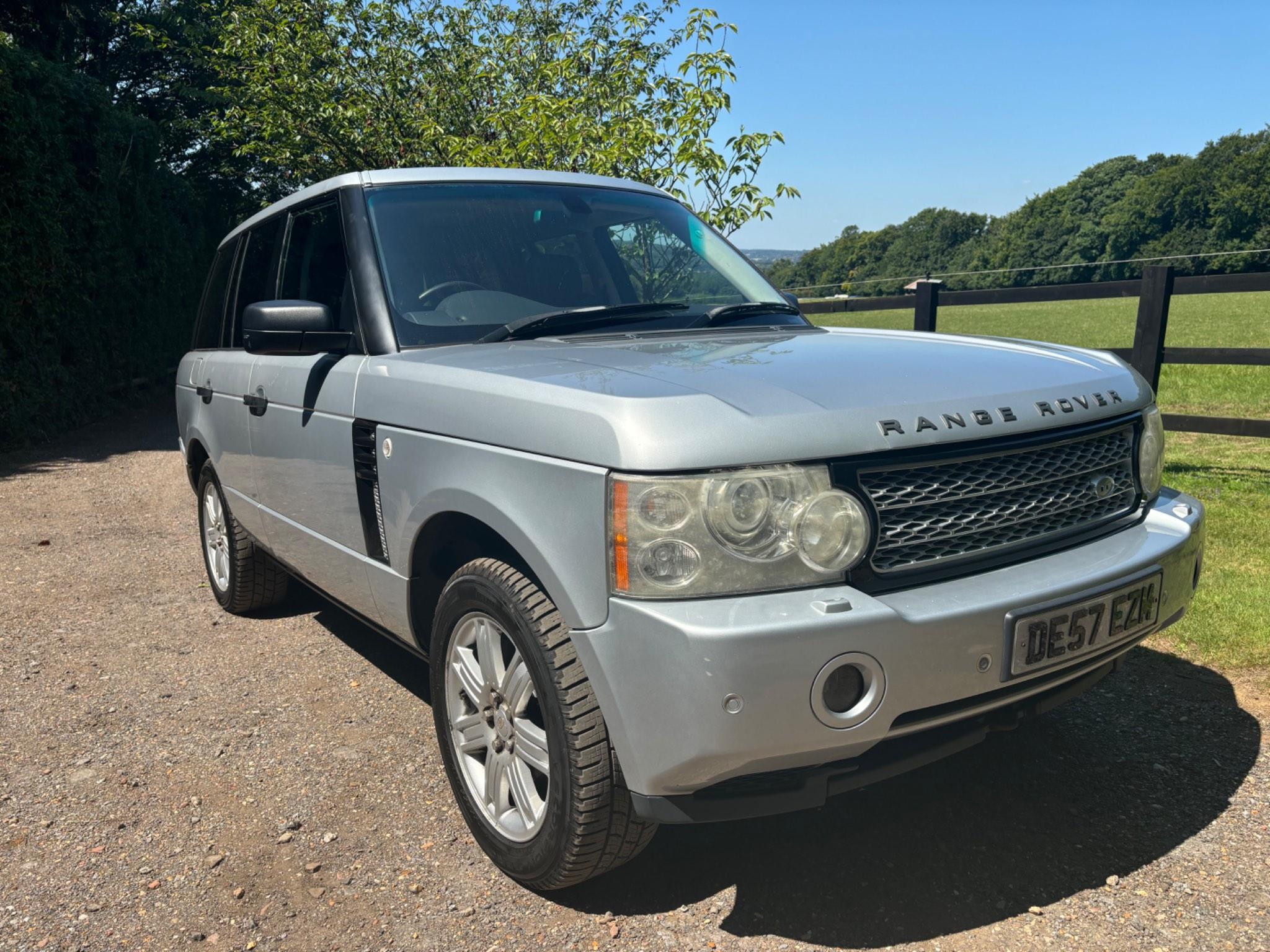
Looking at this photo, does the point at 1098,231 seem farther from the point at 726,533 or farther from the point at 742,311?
the point at 726,533

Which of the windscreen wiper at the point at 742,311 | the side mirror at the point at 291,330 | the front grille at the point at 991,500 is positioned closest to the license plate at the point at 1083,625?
the front grille at the point at 991,500

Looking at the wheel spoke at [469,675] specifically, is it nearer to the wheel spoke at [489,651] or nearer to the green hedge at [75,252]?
the wheel spoke at [489,651]

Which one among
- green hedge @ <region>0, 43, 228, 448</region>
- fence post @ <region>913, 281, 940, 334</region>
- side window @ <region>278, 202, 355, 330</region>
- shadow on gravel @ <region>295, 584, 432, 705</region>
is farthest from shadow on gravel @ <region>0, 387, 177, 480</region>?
fence post @ <region>913, 281, 940, 334</region>

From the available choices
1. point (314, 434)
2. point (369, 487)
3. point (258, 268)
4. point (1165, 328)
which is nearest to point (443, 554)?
point (369, 487)

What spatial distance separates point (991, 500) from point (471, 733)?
1505 millimetres

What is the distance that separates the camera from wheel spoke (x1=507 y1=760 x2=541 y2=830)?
2484 mm

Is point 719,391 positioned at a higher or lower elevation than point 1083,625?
higher

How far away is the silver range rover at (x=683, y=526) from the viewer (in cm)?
198

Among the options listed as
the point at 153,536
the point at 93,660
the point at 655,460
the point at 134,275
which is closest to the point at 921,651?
the point at 655,460

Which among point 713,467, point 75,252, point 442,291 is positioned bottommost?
point 713,467

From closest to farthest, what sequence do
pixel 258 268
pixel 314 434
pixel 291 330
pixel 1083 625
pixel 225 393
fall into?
pixel 1083 625 → pixel 291 330 → pixel 314 434 → pixel 225 393 → pixel 258 268

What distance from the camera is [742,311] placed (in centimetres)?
352

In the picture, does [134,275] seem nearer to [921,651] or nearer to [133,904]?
[133,904]

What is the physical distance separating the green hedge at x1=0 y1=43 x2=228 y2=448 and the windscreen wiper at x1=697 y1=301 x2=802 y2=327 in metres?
9.17
